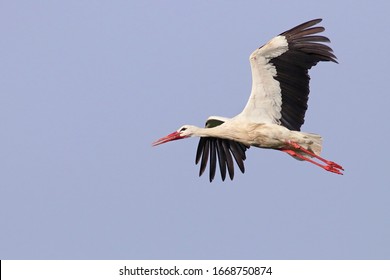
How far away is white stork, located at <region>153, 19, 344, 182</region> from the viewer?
1950 centimetres

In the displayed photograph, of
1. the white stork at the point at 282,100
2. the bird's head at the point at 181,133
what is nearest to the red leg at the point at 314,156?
the white stork at the point at 282,100

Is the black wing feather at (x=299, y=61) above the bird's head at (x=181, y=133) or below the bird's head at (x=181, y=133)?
above

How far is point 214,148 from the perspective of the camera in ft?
68.7

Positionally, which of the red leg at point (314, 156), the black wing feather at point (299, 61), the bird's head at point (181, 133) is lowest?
the red leg at point (314, 156)

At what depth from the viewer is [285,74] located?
1966 cm

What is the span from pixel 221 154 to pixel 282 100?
149cm

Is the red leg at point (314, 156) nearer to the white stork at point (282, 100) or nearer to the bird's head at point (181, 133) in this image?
the white stork at point (282, 100)

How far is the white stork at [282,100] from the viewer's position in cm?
1950

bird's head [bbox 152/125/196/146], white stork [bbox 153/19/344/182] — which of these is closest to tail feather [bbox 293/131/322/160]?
white stork [bbox 153/19/344/182]

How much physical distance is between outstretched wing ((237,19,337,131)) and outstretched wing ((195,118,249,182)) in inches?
42.7

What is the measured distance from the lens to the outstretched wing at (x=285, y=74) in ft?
63.9

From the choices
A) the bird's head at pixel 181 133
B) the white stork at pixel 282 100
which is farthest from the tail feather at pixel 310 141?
the bird's head at pixel 181 133
